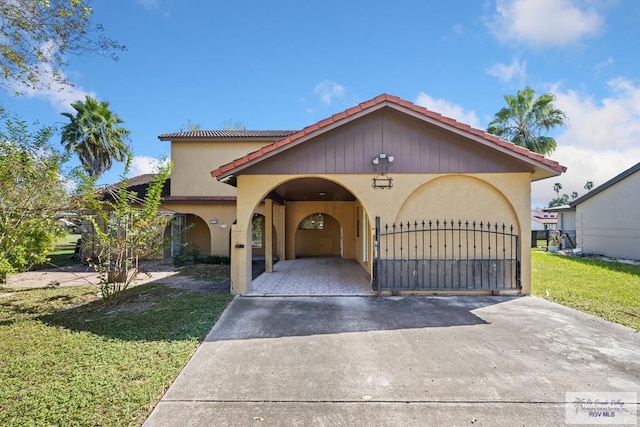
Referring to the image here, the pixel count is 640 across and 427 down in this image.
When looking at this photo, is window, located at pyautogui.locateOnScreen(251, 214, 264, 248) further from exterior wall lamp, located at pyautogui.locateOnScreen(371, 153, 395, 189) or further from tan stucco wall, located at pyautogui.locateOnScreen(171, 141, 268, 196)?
exterior wall lamp, located at pyautogui.locateOnScreen(371, 153, 395, 189)

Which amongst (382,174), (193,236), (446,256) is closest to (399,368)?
(446,256)

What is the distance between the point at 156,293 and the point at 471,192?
9.20 metres

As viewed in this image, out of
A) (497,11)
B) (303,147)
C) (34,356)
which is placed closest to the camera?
(34,356)

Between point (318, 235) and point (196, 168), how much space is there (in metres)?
8.50

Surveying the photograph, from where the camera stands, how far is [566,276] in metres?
11.1

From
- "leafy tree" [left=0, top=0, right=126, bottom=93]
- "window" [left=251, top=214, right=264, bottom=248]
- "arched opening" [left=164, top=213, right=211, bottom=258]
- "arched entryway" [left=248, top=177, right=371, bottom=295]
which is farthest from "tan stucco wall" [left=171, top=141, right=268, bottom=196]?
"leafy tree" [left=0, top=0, right=126, bottom=93]

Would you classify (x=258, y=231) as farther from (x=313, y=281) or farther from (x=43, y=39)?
(x=43, y=39)

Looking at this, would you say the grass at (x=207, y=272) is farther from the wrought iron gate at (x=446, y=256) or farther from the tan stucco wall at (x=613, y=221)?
the tan stucco wall at (x=613, y=221)

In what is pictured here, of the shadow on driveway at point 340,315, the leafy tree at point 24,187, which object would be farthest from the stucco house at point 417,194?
the leafy tree at point 24,187

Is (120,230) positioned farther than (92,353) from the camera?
Yes

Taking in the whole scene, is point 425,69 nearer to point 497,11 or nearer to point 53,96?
point 497,11

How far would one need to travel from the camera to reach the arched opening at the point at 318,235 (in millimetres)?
19781

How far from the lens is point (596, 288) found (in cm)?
905

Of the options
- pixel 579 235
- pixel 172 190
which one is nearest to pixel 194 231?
pixel 172 190
